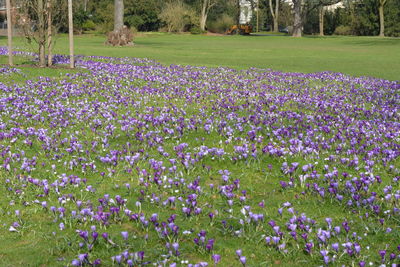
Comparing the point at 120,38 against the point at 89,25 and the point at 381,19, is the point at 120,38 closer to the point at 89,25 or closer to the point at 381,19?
the point at 89,25

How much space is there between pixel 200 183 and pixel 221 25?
102 m

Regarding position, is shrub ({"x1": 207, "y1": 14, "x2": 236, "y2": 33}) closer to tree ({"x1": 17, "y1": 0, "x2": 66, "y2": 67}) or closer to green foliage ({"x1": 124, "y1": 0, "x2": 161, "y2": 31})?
green foliage ({"x1": 124, "y1": 0, "x2": 161, "y2": 31})

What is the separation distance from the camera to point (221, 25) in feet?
346

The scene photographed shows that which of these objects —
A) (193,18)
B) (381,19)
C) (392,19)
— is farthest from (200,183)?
(193,18)

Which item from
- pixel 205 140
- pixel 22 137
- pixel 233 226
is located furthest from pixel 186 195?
pixel 22 137

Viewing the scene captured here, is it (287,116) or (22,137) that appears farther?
(287,116)

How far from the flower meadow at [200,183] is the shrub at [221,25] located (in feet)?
309

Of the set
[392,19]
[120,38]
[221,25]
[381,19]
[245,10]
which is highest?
[245,10]

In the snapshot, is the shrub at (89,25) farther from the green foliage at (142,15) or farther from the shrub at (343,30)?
the shrub at (343,30)

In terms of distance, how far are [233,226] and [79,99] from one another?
998cm

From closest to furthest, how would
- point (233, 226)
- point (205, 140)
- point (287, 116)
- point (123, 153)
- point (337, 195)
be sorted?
point (233, 226), point (337, 195), point (123, 153), point (205, 140), point (287, 116)

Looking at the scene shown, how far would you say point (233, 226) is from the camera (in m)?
5.38

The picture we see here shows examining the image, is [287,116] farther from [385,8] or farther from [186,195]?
[385,8]

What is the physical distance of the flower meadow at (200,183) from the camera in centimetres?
479
